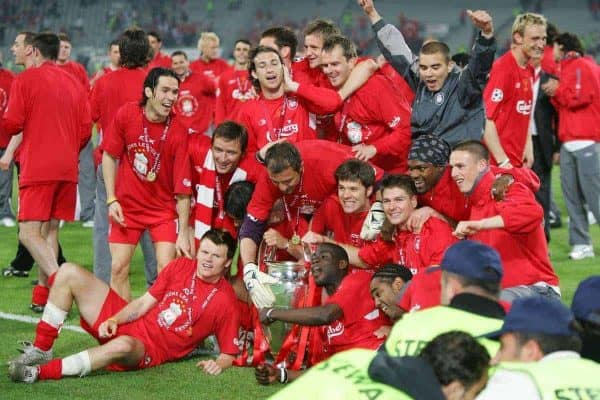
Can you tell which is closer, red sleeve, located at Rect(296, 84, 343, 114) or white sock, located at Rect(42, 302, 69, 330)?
white sock, located at Rect(42, 302, 69, 330)

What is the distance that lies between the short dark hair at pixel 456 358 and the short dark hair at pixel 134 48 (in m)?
6.17

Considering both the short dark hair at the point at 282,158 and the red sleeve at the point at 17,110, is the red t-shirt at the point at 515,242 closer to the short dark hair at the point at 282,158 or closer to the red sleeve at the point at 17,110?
the short dark hair at the point at 282,158

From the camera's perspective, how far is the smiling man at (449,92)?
8.16m

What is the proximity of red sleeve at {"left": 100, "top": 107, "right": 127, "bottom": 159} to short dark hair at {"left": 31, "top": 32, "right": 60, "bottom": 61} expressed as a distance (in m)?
1.21

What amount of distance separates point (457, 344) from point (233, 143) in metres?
4.18

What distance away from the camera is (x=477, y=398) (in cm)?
448

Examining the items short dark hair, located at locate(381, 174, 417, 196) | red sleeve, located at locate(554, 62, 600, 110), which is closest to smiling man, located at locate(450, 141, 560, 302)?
short dark hair, located at locate(381, 174, 417, 196)

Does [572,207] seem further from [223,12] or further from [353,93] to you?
[223,12]

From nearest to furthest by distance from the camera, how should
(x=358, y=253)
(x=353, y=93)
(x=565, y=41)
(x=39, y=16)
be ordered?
(x=358, y=253)
(x=353, y=93)
(x=565, y=41)
(x=39, y=16)

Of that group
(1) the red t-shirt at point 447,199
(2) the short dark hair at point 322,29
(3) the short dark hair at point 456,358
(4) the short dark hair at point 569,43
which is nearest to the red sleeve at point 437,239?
(1) the red t-shirt at point 447,199

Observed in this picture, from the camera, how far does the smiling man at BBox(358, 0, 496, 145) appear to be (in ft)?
26.8

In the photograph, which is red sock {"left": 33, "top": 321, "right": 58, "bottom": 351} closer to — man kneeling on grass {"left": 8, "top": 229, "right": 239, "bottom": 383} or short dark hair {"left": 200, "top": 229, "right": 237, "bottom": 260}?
man kneeling on grass {"left": 8, "top": 229, "right": 239, "bottom": 383}

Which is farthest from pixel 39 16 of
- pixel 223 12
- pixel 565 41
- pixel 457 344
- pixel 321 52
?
pixel 457 344

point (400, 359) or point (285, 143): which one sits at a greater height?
point (285, 143)
